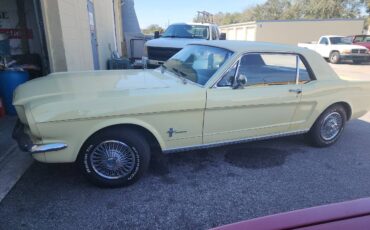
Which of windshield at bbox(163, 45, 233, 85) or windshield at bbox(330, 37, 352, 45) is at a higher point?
windshield at bbox(163, 45, 233, 85)

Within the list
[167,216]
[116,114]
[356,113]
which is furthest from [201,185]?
[356,113]

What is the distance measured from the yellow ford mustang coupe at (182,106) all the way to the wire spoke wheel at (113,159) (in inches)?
0.4

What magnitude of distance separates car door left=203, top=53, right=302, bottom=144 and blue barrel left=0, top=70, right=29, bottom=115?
362cm

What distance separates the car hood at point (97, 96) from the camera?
2.71 meters

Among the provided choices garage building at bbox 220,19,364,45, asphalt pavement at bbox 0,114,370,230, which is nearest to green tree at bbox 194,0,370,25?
garage building at bbox 220,19,364,45

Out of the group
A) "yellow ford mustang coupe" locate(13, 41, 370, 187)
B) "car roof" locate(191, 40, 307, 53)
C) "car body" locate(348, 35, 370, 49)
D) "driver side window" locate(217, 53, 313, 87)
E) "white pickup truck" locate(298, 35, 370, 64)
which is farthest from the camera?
"car body" locate(348, 35, 370, 49)

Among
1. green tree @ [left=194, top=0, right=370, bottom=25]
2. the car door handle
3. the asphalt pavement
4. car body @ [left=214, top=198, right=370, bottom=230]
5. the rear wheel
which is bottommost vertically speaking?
the rear wheel

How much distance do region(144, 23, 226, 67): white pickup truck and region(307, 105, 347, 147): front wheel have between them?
5.21 m

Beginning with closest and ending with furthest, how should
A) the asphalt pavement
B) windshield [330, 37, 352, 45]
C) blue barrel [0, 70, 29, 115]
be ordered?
1. the asphalt pavement
2. blue barrel [0, 70, 29, 115]
3. windshield [330, 37, 352, 45]

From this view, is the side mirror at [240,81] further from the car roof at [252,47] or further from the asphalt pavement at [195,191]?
the asphalt pavement at [195,191]

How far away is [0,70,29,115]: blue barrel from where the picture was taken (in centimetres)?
494

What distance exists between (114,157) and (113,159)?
0.02 m

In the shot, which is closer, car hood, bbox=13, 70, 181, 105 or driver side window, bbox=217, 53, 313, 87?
car hood, bbox=13, 70, 181, 105

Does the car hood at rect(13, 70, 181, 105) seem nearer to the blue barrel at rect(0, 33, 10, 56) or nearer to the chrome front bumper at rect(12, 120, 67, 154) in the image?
the chrome front bumper at rect(12, 120, 67, 154)
